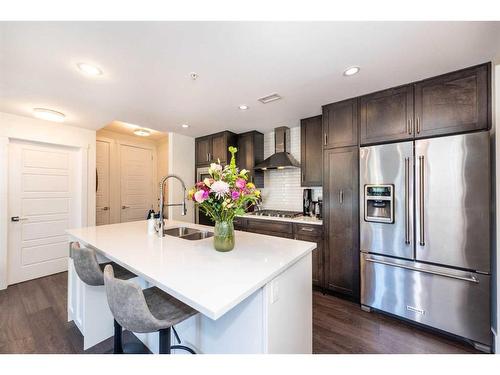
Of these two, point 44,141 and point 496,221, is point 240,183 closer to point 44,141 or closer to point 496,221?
point 496,221

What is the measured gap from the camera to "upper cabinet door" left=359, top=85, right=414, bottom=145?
2.00m

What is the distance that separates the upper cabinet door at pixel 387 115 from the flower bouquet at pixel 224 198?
5.43ft

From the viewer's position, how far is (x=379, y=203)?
2129mm

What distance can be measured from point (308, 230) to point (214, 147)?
7.40 ft

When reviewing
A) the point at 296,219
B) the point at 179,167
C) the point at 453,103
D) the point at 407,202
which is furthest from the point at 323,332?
the point at 179,167

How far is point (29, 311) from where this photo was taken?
7.23 ft

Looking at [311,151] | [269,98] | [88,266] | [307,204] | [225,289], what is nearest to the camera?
[225,289]

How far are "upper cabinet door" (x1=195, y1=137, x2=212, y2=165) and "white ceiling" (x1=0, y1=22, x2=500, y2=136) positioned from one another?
54.3 inches

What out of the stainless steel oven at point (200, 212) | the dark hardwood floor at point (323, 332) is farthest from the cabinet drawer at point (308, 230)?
the stainless steel oven at point (200, 212)

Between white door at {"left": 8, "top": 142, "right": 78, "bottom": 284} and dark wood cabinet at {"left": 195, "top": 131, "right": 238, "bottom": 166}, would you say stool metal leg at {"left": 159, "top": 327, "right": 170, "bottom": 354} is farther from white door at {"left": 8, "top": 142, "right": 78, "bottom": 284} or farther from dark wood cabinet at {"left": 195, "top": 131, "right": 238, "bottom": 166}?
white door at {"left": 8, "top": 142, "right": 78, "bottom": 284}

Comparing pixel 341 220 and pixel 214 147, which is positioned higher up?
pixel 214 147

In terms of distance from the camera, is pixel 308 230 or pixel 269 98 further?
pixel 308 230
